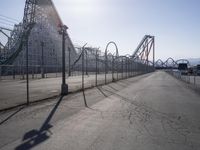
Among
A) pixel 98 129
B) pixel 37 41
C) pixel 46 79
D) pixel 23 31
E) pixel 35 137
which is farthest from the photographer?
pixel 37 41

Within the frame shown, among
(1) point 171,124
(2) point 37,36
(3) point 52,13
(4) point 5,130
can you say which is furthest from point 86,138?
(3) point 52,13

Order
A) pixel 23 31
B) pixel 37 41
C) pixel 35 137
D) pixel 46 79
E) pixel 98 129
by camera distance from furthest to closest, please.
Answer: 1. pixel 37 41
2. pixel 23 31
3. pixel 46 79
4. pixel 98 129
5. pixel 35 137

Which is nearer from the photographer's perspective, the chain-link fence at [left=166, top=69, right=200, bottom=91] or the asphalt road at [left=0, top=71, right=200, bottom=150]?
the asphalt road at [left=0, top=71, right=200, bottom=150]

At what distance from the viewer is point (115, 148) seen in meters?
6.83

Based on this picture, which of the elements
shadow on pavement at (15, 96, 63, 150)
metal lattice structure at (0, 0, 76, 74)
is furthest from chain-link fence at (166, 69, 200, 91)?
shadow on pavement at (15, 96, 63, 150)

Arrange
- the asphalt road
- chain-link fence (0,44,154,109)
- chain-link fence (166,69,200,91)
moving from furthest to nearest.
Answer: chain-link fence (166,69,200,91) < chain-link fence (0,44,154,109) < the asphalt road

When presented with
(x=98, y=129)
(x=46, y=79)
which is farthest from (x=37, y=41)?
(x=98, y=129)

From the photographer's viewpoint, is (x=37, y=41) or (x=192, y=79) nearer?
(x=192, y=79)

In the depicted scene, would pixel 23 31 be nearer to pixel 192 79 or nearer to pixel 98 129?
pixel 192 79

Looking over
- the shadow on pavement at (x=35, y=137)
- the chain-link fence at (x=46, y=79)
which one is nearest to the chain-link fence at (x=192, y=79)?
the chain-link fence at (x=46, y=79)

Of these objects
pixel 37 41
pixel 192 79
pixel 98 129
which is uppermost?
pixel 37 41

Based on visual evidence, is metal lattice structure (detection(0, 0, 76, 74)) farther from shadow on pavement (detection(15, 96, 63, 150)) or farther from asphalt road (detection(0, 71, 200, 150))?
shadow on pavement (detection(15, 96, 63, 150))

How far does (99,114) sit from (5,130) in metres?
4.03

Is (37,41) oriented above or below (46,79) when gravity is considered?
above
